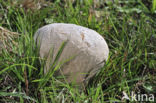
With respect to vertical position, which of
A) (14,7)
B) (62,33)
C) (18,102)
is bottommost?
(18,102)

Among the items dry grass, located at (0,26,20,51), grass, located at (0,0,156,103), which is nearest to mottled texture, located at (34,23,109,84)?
grass, located at (0,0,156,103)

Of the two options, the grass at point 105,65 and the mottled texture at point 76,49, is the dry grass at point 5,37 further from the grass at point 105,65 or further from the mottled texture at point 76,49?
the mottled texture at point 76,49

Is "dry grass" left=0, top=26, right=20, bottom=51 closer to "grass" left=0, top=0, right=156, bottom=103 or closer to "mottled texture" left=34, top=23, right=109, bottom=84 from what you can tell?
"grass" left=0, top=0, right=156, bottom=103

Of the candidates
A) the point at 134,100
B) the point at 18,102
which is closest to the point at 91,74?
the point at 134,100

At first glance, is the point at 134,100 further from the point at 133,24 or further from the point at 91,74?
the point at 133,24

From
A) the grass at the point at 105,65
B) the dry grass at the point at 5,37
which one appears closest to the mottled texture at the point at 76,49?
the grass at the point at 105,65

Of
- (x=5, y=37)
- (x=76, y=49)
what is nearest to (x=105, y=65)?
(x=76, y=49)
